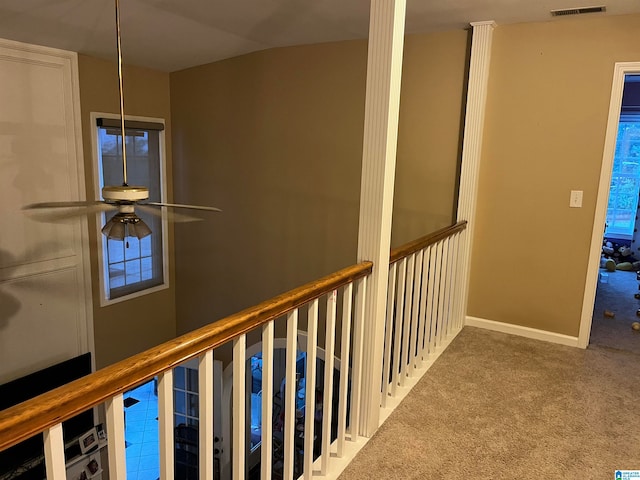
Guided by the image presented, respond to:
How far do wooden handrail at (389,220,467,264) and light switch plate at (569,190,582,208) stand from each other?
73 cm

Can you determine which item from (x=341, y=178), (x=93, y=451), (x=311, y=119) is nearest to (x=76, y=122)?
(x=311, y=119)

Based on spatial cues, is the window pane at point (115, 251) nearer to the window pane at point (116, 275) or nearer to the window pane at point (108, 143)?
the window pane at point (116, 275)

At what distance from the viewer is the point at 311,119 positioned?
4.55 metres

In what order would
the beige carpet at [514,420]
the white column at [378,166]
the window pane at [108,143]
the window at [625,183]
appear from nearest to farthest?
the white column at [378,166] → the beige carpet at [514,420] → the window pane at [108,143] → the window at [625,183]

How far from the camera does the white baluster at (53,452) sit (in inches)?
38.7

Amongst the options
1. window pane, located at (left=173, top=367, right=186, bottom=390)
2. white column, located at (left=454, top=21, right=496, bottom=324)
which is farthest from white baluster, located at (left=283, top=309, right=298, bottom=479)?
window pane, located at (left=173, top=367, right=186, bottom=390)

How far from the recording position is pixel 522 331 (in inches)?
145

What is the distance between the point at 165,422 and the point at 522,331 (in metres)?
3.10

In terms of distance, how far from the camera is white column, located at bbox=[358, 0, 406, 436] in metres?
1.99

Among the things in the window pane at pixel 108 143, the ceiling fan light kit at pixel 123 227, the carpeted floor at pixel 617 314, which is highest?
the window pane at pixel 108 143

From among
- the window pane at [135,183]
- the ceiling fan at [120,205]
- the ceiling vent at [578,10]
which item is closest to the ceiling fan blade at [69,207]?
the ceiling fan at [120,205]

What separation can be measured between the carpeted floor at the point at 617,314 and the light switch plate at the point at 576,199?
1.03m

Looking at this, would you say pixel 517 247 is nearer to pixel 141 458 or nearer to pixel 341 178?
pixel 341 178

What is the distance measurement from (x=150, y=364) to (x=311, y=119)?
367cm
